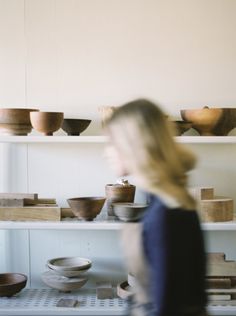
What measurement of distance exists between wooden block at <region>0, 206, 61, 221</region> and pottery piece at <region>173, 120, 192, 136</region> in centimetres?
73

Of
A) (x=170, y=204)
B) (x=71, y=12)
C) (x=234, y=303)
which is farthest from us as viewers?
(x=71, y=12)

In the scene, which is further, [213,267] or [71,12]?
[71,12]

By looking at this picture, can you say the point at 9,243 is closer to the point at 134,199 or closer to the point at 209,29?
the point at 134,199

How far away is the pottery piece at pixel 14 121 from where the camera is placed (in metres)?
2.62

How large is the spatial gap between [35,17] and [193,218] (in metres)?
1.98

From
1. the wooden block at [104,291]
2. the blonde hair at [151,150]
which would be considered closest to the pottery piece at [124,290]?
the wooden block at [104,291]

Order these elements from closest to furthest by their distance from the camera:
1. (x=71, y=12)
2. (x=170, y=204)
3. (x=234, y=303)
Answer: (x=170, y=204) < (x=234, y=303) < (x=71, y=12)

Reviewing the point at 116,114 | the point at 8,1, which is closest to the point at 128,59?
the point at 8,1

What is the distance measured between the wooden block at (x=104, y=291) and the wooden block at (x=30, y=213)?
460 millimetres

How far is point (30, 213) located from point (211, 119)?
1.04m

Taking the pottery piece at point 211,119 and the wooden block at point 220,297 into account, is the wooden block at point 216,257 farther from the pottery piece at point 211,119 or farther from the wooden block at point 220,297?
the pottery piece at point 211,119

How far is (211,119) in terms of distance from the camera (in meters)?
2.64

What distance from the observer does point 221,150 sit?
2918mm

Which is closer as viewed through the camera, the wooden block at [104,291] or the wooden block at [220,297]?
the wooden block at [220,297]
